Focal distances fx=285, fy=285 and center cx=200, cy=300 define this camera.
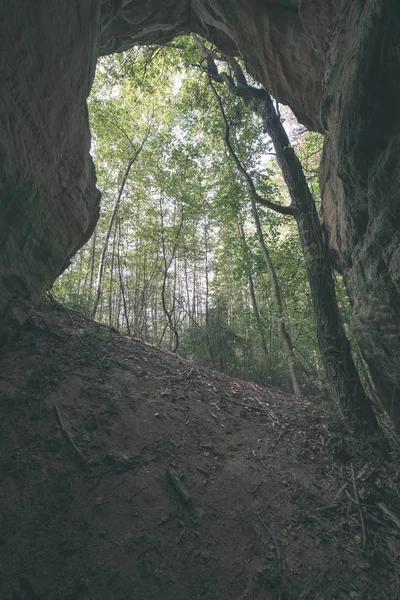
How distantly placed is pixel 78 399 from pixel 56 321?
7.11 feet

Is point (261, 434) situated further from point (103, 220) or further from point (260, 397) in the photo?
point (103, 220)

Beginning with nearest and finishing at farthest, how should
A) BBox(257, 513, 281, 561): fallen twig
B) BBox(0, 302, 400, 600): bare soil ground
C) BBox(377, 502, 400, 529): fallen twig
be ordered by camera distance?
1. BBox(0, 302, 400, 600): bare soil ground
2. BBox(257, 513, 281, 561): fallen twig
3. BBox(377, 502, 400, 529): fallen twig

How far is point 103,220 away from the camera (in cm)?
1422

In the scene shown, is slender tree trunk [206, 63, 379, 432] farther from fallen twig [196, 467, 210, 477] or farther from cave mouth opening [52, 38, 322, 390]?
fallen twig [196, 467, 210, 477]

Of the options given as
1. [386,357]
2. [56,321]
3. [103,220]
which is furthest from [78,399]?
[103,220]

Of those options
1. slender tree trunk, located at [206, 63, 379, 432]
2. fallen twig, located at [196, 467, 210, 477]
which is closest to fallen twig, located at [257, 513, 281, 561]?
fallen twig, located at [196, 467, 210, 477]

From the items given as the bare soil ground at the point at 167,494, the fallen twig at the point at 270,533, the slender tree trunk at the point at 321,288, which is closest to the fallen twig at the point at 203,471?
the bare soil ground at the point at 167,494

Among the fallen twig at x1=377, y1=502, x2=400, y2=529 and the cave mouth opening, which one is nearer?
the fallen twig at x1=377, y1=502, x2=400, y2=529

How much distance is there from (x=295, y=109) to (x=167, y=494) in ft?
21.9

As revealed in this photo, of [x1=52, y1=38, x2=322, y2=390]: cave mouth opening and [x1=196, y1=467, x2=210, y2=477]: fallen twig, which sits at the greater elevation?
[x1=52, y1=38, x2=322, y2=390]: cave mouth opening

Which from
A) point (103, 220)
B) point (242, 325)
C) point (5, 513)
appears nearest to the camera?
point (5, 513)

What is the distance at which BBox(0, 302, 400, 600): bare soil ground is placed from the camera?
2.53m

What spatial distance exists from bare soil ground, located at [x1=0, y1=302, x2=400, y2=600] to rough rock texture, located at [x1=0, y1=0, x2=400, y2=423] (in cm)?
117

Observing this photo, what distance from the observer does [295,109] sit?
548cm
